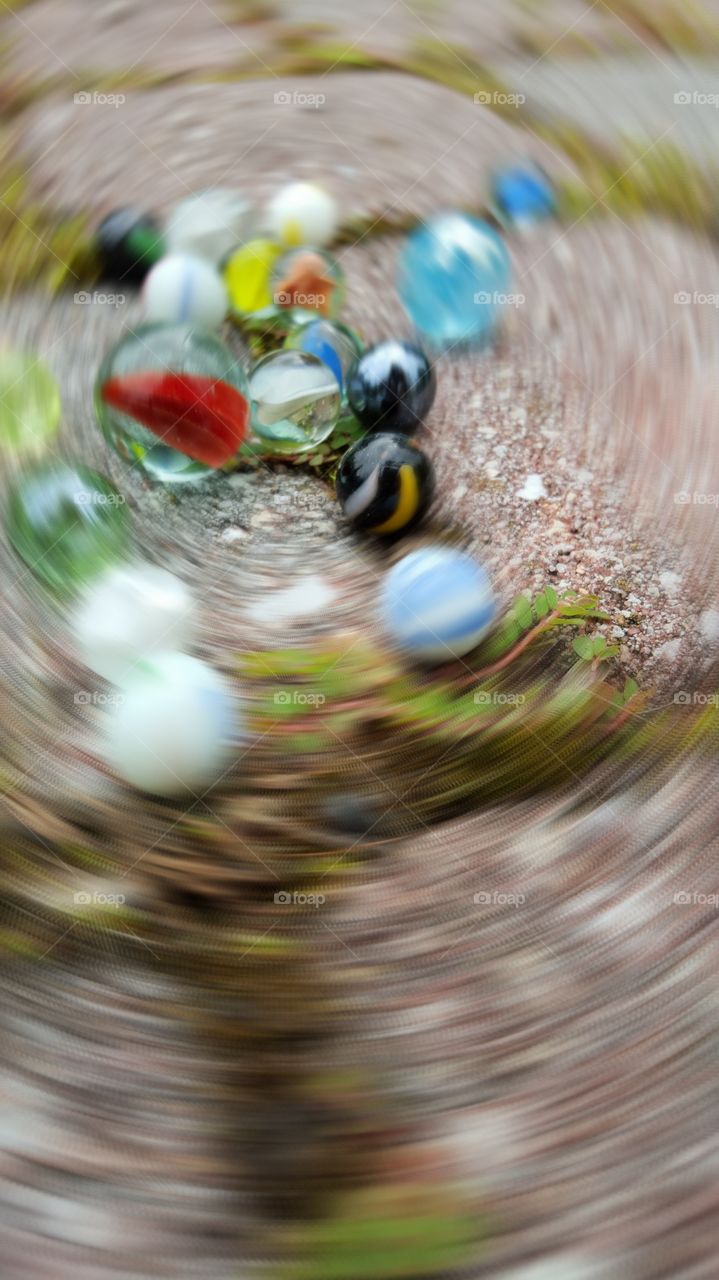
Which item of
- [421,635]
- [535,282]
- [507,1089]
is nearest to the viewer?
[507,1089]

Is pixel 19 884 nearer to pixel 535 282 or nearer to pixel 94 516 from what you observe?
pixel 94 516

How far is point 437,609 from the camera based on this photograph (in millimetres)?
802

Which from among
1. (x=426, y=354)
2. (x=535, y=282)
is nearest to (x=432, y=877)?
(x=426, y=354)

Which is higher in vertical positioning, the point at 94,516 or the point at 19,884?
the point at 94,516

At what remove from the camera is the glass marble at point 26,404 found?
2.97ft

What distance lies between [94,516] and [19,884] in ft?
1.01

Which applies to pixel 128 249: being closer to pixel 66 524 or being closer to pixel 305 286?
pixel 305 286

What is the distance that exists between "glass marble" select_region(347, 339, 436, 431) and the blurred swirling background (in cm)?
3

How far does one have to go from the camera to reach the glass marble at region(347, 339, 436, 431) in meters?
0.93

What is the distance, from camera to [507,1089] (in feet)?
2.05

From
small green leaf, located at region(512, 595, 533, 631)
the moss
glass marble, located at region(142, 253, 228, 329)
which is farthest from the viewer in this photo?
the moss

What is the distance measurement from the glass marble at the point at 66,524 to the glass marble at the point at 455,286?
0.34m

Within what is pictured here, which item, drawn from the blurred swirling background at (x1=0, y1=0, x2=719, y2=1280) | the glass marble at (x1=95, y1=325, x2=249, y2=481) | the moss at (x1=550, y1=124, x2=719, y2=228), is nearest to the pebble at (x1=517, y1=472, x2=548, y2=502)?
the blurred swirling background at (x1=0, y1=0, x2=719, y2=1280)

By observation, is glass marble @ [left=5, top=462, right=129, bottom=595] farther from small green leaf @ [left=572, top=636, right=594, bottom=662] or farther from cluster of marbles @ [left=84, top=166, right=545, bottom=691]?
small green leaf @ [left=572, top=636, right=594, bottom=662]
